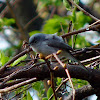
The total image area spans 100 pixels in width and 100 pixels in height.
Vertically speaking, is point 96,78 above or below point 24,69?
below

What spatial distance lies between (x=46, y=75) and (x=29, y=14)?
149 inches

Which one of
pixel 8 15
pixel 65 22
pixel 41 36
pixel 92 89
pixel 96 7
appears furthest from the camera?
pixel 8 15

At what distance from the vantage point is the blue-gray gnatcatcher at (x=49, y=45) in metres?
2.03

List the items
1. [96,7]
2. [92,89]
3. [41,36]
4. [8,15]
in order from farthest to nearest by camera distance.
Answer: [8,15] → [96,7] → [41,36] → [92,89]

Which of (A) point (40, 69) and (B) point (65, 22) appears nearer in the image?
(A) point (40, 69)

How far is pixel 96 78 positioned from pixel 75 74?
181 millimetres

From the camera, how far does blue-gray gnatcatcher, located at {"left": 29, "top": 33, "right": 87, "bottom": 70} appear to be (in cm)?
203

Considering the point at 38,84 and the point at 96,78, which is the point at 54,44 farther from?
the point at 96,78

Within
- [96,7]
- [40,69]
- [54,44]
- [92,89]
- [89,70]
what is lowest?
[92,89]

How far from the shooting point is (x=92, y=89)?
6.16 ft

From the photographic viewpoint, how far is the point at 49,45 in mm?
2121

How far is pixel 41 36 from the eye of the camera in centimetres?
227

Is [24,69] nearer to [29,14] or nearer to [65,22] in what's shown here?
[65,22]

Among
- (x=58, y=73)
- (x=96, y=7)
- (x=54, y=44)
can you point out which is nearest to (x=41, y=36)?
(x=54, y=44)
